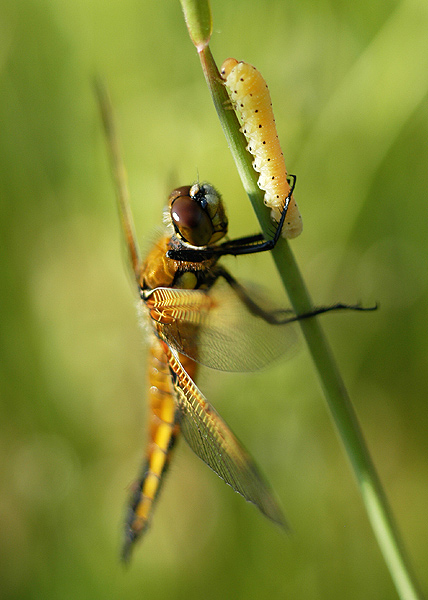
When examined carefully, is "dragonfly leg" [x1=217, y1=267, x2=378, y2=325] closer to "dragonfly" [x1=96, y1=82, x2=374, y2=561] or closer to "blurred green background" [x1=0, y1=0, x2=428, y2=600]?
"dragonfly" [x1=96, y1=82, x2=374, y2=561]

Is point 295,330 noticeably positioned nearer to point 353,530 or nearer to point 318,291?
point 318,291

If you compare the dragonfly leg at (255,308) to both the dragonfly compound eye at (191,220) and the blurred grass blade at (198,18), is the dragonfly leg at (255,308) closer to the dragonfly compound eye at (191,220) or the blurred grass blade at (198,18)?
the dragonfly compound eye at (191,220)

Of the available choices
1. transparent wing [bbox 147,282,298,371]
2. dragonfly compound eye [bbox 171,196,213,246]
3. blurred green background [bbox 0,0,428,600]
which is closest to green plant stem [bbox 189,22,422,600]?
dragonfly compound eye [bbox 171,196,213,246]

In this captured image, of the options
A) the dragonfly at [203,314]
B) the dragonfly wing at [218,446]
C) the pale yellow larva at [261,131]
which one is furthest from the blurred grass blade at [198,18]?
the dragonfly wing at [218,446]

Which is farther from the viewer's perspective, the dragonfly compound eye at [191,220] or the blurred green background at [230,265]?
the blurred green background at [230,265]

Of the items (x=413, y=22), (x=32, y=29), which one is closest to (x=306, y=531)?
(x=413, y=22)
